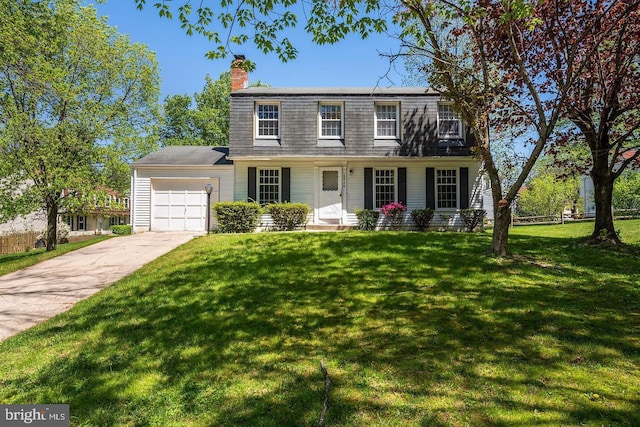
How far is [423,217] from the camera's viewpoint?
13.7 metres

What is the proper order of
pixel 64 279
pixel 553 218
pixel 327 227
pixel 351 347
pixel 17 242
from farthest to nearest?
pixel 553 218 < pixel 17 242 < pixel 327 227 < pixel 64 279 < pixel 351 347

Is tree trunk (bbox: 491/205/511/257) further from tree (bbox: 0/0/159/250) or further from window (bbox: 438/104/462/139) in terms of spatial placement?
tree (bbox: 0/0/159/250)

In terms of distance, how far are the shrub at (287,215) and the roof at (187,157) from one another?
3.50 meters


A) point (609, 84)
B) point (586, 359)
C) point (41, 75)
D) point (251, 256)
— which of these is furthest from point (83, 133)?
point (609, 84)

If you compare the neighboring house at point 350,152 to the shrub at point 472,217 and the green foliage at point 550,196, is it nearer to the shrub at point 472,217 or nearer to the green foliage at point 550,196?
the shrub at point 472,217

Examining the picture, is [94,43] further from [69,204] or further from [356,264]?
[356,264]

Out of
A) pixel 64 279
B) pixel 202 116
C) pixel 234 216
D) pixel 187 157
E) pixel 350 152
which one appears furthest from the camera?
pixel 202 116

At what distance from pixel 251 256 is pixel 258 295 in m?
2.34

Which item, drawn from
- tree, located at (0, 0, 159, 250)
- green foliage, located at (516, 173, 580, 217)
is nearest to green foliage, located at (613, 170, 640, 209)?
green foliage, located at (516, 173, 580, 217)

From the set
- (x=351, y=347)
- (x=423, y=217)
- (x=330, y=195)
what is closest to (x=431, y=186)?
(x=423, y=217)

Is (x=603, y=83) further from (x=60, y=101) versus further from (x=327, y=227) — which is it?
(x=60, y=101)

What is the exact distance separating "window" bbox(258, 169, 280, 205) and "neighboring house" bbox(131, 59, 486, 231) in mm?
43

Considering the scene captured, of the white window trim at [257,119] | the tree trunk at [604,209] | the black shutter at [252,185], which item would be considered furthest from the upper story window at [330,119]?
the tree trunk at [604,209]

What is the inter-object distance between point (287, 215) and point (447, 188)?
23.0 feet
